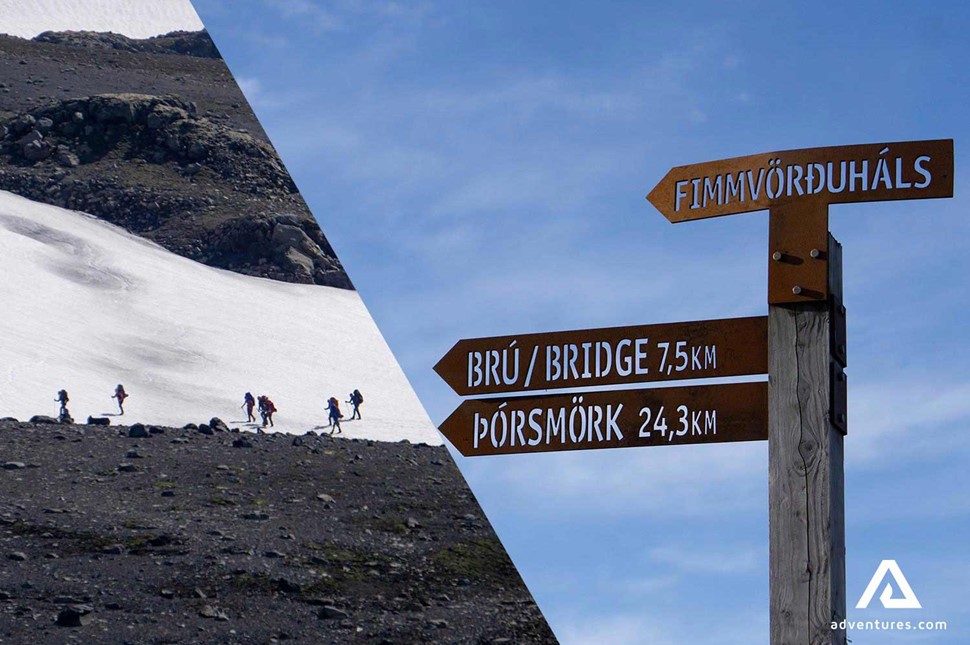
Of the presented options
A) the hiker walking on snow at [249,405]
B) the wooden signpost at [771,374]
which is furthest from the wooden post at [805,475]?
the hiker walking on snow at [249,405]

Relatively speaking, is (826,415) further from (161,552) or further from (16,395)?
(16,395)

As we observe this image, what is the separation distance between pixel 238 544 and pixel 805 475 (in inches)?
376

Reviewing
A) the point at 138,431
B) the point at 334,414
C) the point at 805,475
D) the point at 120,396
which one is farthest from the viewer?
the point at 334,414

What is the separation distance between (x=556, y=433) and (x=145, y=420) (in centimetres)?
1155

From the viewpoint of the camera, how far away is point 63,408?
1384cm

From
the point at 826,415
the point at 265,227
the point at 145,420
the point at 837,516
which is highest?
the point at 265,227

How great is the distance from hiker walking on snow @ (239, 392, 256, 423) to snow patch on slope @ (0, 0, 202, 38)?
14370mm

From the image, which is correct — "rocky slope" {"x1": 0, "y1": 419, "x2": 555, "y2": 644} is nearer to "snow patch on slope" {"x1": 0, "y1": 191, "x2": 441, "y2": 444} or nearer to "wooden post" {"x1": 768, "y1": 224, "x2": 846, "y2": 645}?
"snow patch on slope" {"x1": 0, "y1": 191, "x2": 441, "y2": 444}

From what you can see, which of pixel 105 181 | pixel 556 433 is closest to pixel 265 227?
pixel 105 181

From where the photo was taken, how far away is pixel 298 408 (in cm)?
1590

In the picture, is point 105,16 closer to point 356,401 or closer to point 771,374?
point 356,401

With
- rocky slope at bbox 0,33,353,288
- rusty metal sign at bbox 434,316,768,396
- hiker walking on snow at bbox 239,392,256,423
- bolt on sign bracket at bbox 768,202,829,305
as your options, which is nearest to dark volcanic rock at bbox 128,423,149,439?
hiker walking on snow at bbox 239,392,256,423

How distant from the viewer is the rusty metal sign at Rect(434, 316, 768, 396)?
10.8 ft

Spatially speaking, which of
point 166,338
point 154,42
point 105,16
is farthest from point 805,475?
point 105,16
